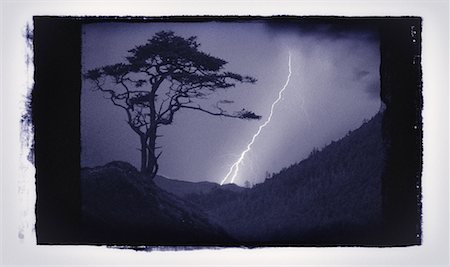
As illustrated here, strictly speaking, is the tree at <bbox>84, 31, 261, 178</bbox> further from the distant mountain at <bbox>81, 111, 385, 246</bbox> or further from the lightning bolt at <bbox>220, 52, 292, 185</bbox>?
the distant mountain at <bbox>81, 111, 385, 246</bbox>

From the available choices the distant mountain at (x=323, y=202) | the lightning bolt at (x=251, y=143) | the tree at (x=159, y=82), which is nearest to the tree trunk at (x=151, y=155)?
the tree at (x=159, y=82)

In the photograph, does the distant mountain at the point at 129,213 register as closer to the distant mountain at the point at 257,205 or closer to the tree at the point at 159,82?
the distant mountain at the point at 257,205

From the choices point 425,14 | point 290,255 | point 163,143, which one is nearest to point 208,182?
point 163,143

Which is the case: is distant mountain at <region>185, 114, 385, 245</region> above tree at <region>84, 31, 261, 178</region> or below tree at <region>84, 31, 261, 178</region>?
below

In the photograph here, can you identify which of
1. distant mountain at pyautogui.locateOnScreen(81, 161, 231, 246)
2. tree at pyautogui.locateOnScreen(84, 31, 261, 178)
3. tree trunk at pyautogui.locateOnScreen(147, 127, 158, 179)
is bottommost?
distant mountain at pyautogui.locateOnScreen(81, 161, 231, 246)

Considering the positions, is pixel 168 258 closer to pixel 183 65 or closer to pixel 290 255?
pixel 290 255

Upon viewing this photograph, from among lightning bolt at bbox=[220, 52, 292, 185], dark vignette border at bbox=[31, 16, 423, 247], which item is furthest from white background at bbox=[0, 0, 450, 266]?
lightning bolt at bbox=[220, 52, 292, 185]
